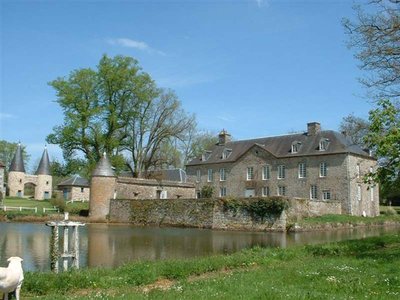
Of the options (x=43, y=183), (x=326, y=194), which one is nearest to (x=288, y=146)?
(x=326, y=194)

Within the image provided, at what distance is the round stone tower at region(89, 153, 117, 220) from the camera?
3391 cm

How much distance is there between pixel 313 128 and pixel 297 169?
3.53 meters

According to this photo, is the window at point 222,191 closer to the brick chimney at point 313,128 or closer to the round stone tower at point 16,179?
the brick chimney at point 313,128

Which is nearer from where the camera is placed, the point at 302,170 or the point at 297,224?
the point at 297,224

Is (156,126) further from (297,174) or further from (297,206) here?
(297,206)

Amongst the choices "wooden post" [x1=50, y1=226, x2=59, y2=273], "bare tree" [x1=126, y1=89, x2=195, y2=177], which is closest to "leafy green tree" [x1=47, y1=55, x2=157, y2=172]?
"bare tree" [x1=126, y1=89, x2=195, y2=177]

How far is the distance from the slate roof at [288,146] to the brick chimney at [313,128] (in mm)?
259

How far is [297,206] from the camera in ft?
92.8

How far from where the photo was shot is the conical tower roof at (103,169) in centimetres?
3421

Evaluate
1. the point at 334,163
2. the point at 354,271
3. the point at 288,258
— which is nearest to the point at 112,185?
the point at 334,163

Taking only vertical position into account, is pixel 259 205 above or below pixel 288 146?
below

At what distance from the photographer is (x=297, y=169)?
37.2 metres

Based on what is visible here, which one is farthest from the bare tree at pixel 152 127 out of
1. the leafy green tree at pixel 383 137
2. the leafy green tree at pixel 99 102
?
the leafy green tree at pixel 383 137

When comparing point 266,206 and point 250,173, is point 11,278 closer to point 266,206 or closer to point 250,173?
point 266,206
